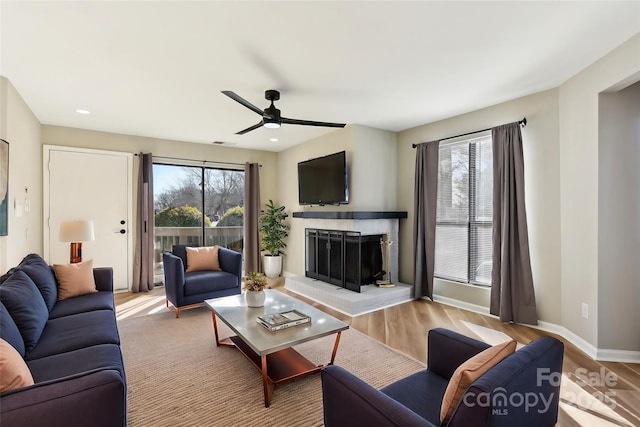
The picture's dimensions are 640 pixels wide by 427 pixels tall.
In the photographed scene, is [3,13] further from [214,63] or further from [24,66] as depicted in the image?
[214,63]

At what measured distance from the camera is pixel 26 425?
111 cm

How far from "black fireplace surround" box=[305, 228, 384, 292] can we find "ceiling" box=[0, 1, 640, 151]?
179cm

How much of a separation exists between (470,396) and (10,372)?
168 centimetres

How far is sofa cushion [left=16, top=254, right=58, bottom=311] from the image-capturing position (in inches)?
101

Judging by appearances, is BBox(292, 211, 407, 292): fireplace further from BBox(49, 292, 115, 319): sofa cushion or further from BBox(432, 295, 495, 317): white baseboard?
BBox(49, 292, 115, 319): sofa cushion

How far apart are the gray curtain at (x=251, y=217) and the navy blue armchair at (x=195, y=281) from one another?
5.34 ft

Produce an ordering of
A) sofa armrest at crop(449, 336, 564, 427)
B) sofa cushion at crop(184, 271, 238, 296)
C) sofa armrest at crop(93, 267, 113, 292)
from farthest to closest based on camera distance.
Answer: sofa cushion at crop(184, 271, 238, 296), sofa armrest at crop(93, 267, 113, 292), sofa armrest at crop(449, 336, 564, 427)

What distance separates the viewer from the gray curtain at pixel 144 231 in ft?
16.4

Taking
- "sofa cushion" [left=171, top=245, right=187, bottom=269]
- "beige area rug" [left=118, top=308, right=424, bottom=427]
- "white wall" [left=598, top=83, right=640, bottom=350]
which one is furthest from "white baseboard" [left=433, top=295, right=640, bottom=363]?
"sofa cushion" [left=171, top=245, right=187, bottom=269]

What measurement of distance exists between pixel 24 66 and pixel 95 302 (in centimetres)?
211

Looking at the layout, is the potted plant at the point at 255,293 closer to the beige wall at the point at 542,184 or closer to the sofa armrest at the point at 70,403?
the sofa armrest at the point at 70,403

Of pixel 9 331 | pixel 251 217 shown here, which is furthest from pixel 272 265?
pixel 9 331

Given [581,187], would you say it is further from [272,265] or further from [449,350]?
[272,265]

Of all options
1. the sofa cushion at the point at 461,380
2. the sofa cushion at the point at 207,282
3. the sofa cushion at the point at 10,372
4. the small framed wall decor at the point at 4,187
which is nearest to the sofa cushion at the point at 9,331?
the sofa cushion at the point at 10,372
